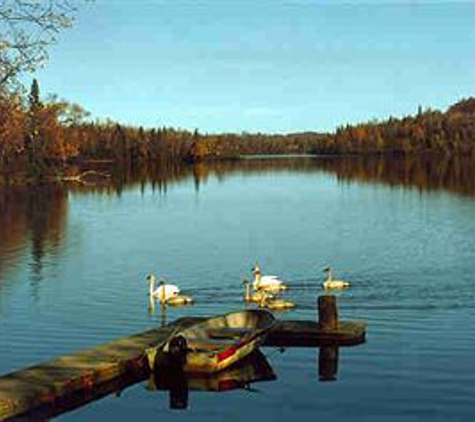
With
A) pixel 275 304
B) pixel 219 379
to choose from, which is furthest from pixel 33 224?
pixel 219 379

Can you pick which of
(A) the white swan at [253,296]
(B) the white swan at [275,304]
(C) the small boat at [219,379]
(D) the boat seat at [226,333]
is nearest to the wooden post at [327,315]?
(D) the boat seat at [226,333]

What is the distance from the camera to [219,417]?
78.0 feet

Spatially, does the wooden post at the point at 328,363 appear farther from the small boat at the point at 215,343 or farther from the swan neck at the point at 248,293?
the swan neck at the point at 248,293

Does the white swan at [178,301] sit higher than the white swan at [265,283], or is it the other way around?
the white swan at [265,283]

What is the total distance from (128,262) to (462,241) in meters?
22.4

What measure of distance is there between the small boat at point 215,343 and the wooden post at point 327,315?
1843 mm

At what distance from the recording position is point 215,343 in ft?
93.5

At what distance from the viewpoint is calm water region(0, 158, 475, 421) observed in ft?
81.9

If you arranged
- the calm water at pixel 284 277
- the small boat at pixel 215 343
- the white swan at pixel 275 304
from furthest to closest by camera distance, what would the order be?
the white swan at pixel 275 304
the small boat at pixel 215 343
the calm water at pixel 284 277

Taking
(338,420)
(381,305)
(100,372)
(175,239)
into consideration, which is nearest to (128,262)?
(175,239)

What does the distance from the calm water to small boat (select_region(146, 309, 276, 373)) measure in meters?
1.09

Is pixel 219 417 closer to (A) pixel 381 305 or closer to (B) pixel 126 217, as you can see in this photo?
(A) pixel 381 305

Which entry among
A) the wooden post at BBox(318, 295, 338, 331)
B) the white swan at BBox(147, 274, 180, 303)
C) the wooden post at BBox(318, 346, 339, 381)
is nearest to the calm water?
the wooden post at BBox(318, 346, 339, 381)

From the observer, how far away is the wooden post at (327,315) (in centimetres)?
3048
